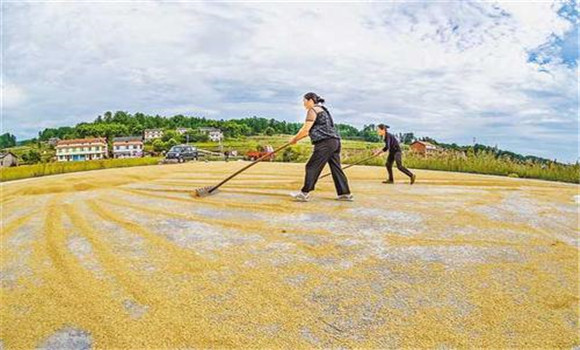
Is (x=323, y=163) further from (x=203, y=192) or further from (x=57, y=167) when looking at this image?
(x=57, y=167)

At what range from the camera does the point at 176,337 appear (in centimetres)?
216

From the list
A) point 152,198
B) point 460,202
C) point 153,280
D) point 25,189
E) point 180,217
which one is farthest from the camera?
point 25,189

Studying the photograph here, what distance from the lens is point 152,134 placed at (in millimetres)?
35156

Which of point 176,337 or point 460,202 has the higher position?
point 460,202

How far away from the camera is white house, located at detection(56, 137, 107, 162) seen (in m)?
22.7

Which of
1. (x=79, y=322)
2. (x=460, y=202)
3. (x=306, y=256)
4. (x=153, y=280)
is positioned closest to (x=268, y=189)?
(x=460, y=202)

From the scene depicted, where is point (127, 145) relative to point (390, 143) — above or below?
above

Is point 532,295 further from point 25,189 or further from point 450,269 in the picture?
point 25,189

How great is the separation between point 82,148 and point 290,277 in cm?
2471

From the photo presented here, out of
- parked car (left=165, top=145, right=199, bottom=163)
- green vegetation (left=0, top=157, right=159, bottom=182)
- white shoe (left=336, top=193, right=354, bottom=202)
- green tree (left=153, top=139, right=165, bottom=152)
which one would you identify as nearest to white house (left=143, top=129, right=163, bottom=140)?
green tree (left=153, top=139, right=165, bottom=152)

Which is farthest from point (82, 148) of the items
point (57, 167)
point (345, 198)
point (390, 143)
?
point (345, 198)

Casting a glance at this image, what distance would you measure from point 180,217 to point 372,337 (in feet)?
10.6

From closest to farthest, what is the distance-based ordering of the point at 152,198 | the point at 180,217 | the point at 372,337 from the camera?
the point at 372,337
the point at 180,217
the point at 152,198

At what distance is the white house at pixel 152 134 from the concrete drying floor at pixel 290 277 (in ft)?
96.6
